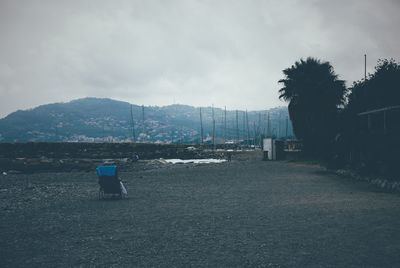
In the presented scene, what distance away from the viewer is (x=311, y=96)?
37719 millimetres

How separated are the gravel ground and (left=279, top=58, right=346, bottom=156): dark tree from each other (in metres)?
23.2

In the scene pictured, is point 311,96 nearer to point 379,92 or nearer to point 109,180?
point 379,92

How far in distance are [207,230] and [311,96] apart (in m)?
31.5

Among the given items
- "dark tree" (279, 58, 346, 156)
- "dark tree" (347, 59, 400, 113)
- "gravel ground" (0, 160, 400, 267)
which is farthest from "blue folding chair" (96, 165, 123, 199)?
"dark tree" (279, 58, 346, 156)

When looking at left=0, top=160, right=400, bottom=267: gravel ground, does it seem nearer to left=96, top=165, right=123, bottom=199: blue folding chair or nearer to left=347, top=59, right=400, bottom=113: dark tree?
left=96, top=165, right=123, bottom=199: blue folding chair

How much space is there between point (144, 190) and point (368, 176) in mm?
11475

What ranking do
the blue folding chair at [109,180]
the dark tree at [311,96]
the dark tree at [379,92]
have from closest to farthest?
the blue folding chair at [109,180], the dark tree at [379,92], the dark tree at [311,96]

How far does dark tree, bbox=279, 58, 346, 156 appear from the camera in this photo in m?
37.4

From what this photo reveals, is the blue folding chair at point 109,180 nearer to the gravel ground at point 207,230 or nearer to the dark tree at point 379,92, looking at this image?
the gravel ground at point 207,230

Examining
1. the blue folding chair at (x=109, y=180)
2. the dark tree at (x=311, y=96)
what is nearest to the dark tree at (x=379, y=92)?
the dark tree at (x=311, y=96)

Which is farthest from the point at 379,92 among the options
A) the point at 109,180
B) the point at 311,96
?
the point at 109,180

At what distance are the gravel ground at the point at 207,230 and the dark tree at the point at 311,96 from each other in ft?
76.2

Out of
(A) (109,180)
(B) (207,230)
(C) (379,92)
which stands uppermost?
(C) (379,92)

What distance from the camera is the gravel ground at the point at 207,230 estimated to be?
6547 millimetres
